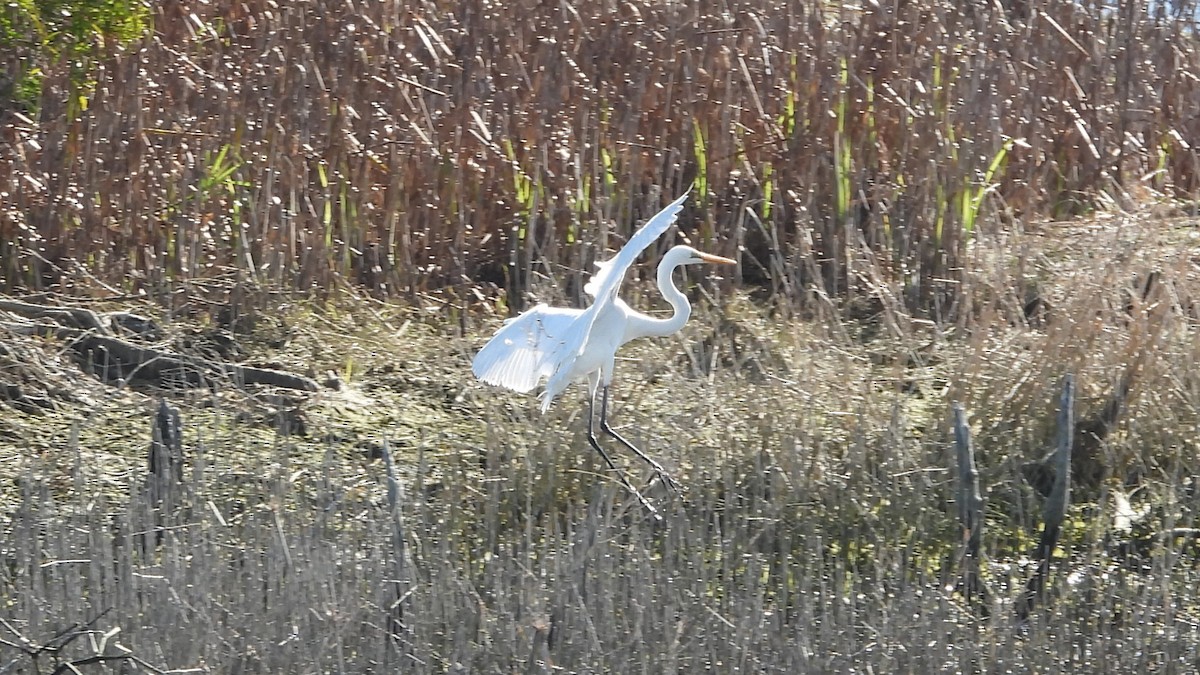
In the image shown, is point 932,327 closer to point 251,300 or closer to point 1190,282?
point 1190,282

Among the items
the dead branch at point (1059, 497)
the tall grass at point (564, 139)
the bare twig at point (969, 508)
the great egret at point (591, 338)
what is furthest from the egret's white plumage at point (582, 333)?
the dead branch at point (1059, 497)

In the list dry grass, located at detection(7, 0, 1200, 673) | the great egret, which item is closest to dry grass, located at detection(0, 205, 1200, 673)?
dry grass, located at detection(7, 0, 1200, 673)

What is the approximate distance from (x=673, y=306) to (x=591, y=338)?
0.27m

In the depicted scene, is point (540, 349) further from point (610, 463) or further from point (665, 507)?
point (665, 507)

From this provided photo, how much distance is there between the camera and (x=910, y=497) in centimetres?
426

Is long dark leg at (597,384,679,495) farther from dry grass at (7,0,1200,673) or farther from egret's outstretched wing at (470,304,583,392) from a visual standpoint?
egret's outstretched wing at (470,304,583,392)

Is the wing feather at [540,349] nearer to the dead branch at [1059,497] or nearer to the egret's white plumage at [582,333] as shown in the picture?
the egret's white plumage at [582,333]

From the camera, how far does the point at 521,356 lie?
4.25 meters

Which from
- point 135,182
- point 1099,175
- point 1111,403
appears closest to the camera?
point 1111,403

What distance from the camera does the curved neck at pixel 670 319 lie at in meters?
4.62

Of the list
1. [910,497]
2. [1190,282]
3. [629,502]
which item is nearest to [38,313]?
[629,502]

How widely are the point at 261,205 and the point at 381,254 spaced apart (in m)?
0.45

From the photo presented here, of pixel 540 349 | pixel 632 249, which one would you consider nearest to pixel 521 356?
pixel 540 349

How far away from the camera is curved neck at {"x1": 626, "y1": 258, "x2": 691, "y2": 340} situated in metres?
4.62
